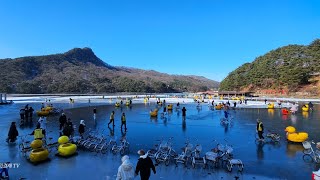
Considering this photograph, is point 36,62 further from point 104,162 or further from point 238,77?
point 104,162

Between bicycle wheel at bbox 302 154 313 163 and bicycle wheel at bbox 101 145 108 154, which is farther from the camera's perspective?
bicycle wheel at bbox 101 145 108 154

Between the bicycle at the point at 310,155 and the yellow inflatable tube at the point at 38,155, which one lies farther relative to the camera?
the bicycle at the point at 310,155

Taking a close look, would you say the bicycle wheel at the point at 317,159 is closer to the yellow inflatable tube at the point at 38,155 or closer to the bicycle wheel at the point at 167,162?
the bicycle wheel at the point at 167,162

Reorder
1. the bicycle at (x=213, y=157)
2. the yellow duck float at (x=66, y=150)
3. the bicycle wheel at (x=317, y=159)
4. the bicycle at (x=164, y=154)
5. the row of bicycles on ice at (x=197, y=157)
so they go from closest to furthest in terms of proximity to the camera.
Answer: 1. the bicycle at (x=213, y=157)
2. the row of bicycles on ice at (x=197, y=157)
3. the bicycle at (x=164, y=154)
4. the bicycle wheel at (x=317, y=159)
5. the yellow duck float at (x=66, y=150)

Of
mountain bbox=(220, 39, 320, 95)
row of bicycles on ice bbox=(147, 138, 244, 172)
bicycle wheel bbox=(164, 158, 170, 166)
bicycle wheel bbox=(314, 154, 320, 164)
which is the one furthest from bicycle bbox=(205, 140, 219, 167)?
mountain bbox=(220, 39, 320, 95)

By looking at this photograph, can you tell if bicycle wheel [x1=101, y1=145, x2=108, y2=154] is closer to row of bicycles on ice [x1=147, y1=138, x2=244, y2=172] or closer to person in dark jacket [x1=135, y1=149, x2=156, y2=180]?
row of bicycles on ice [x1=147, y1=138, x2=244, y2=172]

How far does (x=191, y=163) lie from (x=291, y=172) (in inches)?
157

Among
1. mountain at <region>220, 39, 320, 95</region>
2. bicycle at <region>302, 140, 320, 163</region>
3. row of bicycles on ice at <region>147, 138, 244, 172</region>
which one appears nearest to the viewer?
row of bicycles on ice at <region>147, 138, 244, 172</region>

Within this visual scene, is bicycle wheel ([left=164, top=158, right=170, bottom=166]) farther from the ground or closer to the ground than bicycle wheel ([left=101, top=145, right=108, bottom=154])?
closer to the ground

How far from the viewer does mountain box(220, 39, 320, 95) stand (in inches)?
3666

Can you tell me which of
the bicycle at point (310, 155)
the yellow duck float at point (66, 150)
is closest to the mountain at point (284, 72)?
the bicycle at point (310, 155)

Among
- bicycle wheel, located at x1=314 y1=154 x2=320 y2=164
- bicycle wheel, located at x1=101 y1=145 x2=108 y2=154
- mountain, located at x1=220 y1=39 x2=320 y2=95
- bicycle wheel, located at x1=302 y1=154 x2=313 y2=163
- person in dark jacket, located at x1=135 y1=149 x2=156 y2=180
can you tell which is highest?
mountain, located at x1=220 y1=39 x2=320 y2=95

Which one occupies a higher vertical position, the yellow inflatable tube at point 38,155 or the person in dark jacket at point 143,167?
the person in dark jacket at point 143,167

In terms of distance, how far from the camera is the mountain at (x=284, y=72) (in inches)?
3666
